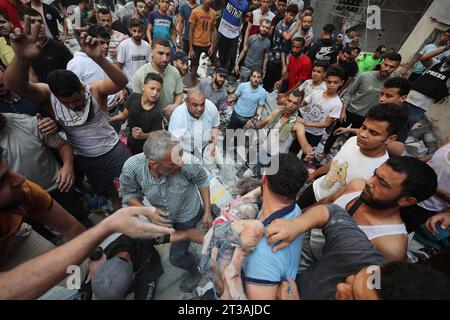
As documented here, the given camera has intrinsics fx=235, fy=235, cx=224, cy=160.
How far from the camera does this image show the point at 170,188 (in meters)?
2.13

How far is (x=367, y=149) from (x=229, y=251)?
70.4 inches

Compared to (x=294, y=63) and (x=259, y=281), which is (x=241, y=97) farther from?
(x=259, y=281)

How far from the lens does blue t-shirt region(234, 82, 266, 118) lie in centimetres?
441

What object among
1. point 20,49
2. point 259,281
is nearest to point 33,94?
Result: point 20,49

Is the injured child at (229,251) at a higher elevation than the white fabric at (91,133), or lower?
higher

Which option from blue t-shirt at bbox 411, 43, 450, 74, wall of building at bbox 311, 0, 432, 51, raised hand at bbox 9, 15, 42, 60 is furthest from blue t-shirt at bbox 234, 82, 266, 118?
wall of building at bbox 311, 0, 432, 51

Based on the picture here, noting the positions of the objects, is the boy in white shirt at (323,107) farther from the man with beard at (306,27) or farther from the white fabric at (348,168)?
the man with beard at (306,27)

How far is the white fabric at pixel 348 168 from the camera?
2.35 meters

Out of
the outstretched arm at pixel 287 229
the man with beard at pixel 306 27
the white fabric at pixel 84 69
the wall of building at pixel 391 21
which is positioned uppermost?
the wall of building at pixel 391 21

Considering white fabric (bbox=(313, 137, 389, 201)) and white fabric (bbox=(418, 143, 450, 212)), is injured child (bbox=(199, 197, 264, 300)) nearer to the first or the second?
white fabric (bbox=(313, 137, 389, 201))

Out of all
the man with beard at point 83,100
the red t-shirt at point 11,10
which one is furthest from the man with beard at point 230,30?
the man with beard at point 83,100

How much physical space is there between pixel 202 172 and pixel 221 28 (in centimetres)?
517

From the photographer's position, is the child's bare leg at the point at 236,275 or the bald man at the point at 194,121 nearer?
the child's bare leg at the point at 236,275

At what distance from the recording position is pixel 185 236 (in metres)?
2.35
